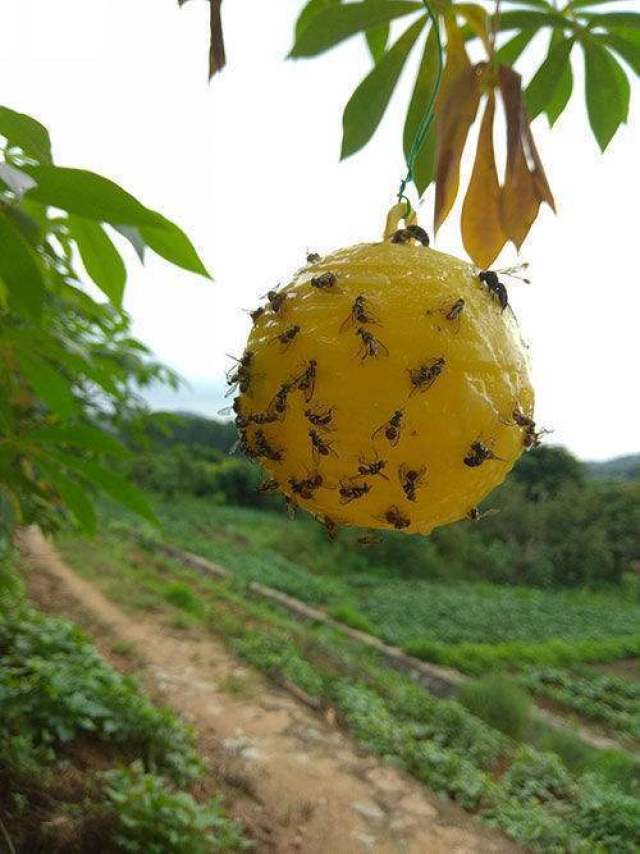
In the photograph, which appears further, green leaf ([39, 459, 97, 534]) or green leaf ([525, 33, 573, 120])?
green leaf ([39, 459, 97, 534])

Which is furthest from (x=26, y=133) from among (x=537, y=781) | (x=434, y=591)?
(x=434, y=591)

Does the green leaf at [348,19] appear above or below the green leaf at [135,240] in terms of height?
above

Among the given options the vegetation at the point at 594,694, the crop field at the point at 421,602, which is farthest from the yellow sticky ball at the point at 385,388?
the crop field at the point at 421,602

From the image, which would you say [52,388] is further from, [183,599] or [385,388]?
[183,599]

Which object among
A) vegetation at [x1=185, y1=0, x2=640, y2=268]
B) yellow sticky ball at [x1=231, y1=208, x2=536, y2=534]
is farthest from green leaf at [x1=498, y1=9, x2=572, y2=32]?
yellow sticky ball at [x1=231, y1=208, x2=536, y2=534]

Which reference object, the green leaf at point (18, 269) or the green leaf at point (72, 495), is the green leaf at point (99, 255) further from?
the green leaf at point (72, 495)

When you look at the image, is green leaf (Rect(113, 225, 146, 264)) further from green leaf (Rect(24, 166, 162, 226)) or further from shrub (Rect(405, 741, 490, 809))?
shrub (Rect(405, 741, 490, 809))
